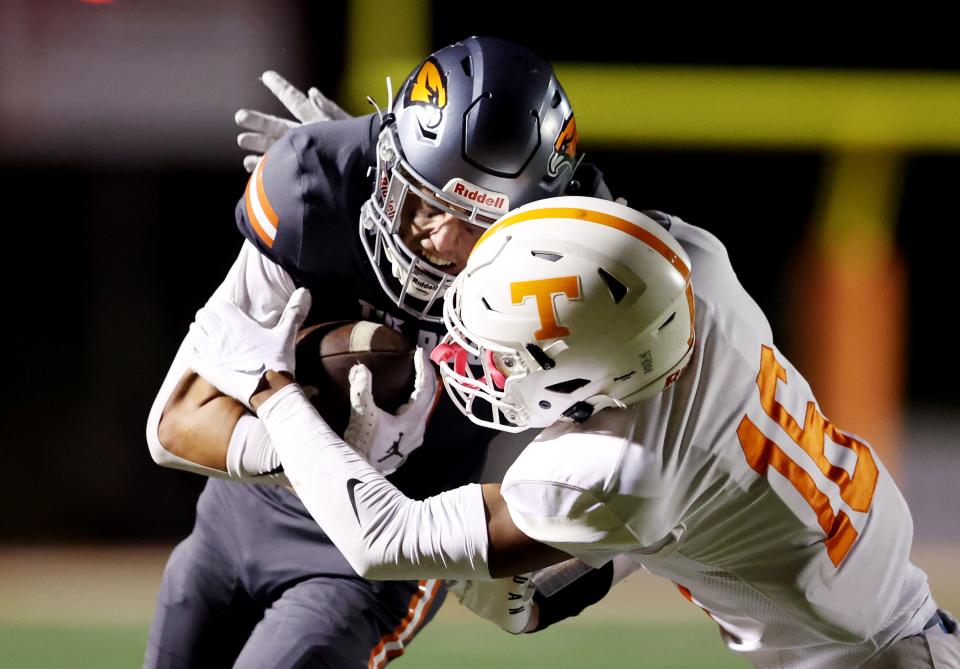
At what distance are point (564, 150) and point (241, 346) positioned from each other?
63 centimetres

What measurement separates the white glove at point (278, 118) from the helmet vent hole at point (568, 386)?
96cm

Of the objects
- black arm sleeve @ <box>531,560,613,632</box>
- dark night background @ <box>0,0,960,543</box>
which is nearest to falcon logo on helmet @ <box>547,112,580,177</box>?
black arm sleeve @ <box>531,560,613,632</box>

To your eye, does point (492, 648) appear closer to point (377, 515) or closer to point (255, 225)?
point (255, 225)

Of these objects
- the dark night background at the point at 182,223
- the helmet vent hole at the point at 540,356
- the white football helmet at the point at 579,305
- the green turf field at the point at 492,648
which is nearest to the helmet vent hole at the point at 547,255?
the white football helmet at the point at 579,305

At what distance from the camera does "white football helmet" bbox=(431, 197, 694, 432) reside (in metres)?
1.63

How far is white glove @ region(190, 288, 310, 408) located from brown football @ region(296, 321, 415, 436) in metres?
0.06

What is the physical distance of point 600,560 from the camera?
1760mm

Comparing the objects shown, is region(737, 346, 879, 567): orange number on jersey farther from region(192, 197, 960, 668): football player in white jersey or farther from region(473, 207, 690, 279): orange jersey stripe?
region(473, 207, 690, 279): orange jersey stripe

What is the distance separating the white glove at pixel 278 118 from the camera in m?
2.49

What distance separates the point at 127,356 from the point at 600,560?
3.39m

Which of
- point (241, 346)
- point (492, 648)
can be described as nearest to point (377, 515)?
point (241, 346)

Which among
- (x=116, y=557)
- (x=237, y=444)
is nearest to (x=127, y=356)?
(x=116, y=557)

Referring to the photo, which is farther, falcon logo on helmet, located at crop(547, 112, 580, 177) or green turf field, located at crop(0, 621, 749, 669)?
green turf field, located at crop(0, 621, 749, 669)

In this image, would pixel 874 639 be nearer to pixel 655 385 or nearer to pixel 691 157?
pixel 655 385
